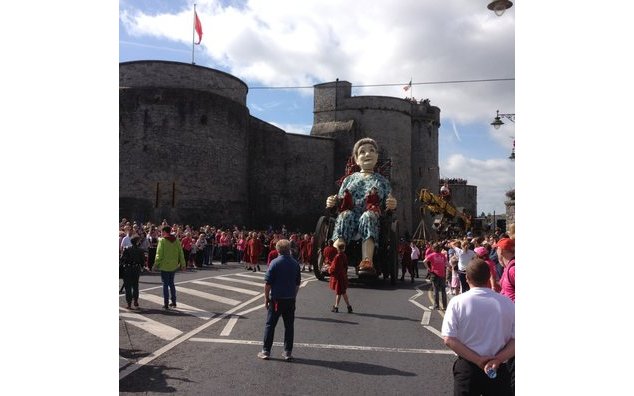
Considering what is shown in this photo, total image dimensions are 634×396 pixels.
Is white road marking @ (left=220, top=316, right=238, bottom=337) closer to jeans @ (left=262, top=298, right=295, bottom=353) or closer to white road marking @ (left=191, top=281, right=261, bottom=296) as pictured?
jeans @ (left=262, top=298, right=295, bottom=353)

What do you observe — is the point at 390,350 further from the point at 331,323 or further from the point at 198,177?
the point at 198,177

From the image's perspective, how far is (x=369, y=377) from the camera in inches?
200

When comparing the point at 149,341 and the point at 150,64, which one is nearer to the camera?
the point at 149,341

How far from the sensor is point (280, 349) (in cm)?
620

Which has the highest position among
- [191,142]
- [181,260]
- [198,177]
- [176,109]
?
[176,109]

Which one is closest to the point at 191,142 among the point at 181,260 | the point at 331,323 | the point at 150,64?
the point at 150,64

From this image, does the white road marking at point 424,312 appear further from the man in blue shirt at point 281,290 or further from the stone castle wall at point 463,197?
the stone castle wall at point 463,197

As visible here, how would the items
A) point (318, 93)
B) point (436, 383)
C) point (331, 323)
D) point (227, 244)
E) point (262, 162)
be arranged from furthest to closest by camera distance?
1. point (318, 93)
2. point (262, 162)
3. point (227, 244)
4. point (331, 323)
5. point (436, 383)

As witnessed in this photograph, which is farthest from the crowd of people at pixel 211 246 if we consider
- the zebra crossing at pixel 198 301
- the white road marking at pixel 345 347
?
the white road marking at pixel 345 347

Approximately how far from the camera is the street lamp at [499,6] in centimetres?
489

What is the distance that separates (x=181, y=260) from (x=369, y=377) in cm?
506

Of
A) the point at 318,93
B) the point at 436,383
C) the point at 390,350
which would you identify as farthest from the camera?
the point at 318,93

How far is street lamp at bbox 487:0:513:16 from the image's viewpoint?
4.89m

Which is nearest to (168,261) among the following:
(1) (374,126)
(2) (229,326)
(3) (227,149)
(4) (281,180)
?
(2) (229,326)
